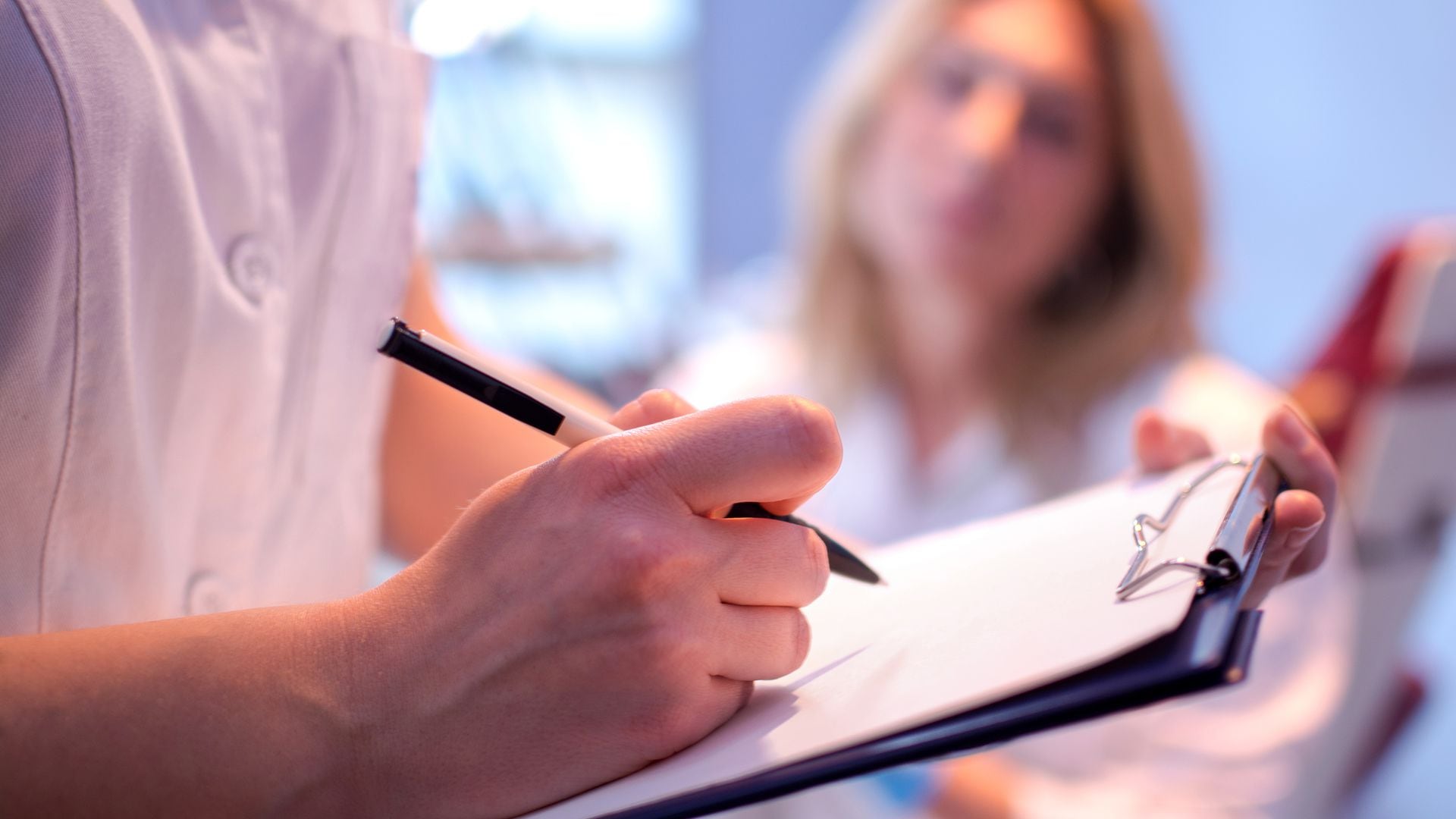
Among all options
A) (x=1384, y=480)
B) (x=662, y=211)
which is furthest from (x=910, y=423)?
(x=662, y=211)

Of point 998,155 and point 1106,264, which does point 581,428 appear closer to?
point 998,155

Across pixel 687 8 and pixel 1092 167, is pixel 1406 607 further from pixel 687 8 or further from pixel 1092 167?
pixel 687 8

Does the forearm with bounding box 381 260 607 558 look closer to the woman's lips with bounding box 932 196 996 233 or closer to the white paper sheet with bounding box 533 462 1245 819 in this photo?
the white paper sheet with bounding box 533 462 1245 819

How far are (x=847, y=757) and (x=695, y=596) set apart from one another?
55mm

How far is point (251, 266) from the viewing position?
0.35m

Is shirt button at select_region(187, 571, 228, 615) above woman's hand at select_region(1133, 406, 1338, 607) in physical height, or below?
below

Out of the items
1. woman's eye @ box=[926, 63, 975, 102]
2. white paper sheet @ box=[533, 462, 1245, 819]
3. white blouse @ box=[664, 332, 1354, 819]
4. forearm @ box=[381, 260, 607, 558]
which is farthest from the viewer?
woman's eye @ box=[926, 63, 975, 102]

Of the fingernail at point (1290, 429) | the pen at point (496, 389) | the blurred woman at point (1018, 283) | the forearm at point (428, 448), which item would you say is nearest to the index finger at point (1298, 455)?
the fingernail at point (1290, 429)

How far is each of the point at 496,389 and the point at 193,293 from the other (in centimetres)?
12

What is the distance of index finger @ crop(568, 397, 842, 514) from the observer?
0.85 feet

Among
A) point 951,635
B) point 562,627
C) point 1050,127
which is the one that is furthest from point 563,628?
point 1050,127

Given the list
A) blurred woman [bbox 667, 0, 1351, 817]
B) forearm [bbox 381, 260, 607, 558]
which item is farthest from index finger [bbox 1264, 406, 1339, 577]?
blurred woman [bbox 667, 0, 1351, 817]

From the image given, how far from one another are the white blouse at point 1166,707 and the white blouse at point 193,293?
0.98 ft

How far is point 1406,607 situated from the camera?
89 cm
